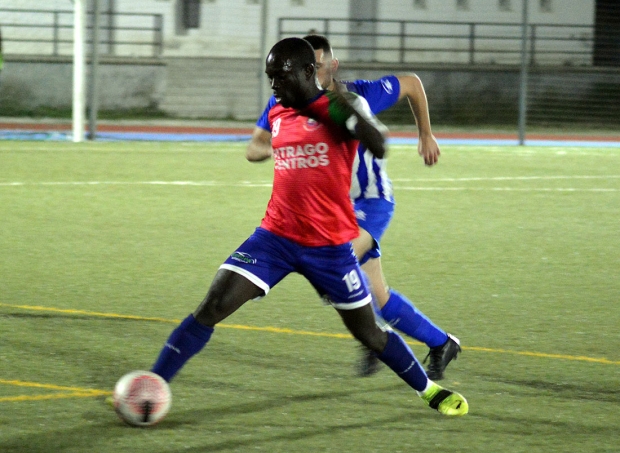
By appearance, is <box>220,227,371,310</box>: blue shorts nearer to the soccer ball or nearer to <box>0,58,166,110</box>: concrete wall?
the soccer ball

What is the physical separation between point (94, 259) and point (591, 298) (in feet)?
11.7

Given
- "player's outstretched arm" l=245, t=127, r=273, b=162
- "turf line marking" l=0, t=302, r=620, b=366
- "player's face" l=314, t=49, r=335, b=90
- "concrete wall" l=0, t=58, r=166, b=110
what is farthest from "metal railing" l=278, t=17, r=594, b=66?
"player's outstretched arm" l=245, t=127, r=273, b=162

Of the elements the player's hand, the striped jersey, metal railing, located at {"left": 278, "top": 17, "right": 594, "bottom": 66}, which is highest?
metal railing, located at {"left": 278, "top": 17, "right": 594, "bottom": 66}

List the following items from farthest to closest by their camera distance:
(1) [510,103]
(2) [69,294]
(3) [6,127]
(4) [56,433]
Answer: (1) [510,103], (3) [6,127], (2) [69,294], (4) [56,433]

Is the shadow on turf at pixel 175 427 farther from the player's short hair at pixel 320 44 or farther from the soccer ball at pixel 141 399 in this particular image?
the player's short hair at pixel 320 44

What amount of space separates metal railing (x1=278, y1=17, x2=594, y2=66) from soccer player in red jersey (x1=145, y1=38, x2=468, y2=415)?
26772mm

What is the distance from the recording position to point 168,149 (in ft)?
58.5

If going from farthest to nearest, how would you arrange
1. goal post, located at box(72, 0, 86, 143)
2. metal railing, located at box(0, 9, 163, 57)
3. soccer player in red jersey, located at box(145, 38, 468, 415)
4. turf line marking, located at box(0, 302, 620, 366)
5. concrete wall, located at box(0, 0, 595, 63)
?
concrete wall, located at box(0, 0, 595, 63) < metal railing, located at box(0, 9, 163, 57) < goal post, located at box(72, 0, 86, 143) < turf line marking, located at box(0, 302, 620, 366) < soccer player in red jersey, located at box(145, 38, 468, 415)

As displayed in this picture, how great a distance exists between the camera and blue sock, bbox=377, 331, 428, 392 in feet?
14.3

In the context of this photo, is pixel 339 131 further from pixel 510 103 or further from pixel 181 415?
pixel 510 103

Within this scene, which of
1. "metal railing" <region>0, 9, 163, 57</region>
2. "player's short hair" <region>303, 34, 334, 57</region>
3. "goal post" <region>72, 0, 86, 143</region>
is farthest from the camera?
"metal railing" <region>0, 9, 163, 57</region>

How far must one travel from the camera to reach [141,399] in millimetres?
4145

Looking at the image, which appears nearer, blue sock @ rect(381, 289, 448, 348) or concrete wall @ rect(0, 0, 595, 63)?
blue sock @ rect(381, 289, 448, 348)

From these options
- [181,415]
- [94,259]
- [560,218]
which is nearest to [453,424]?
[181,415]
